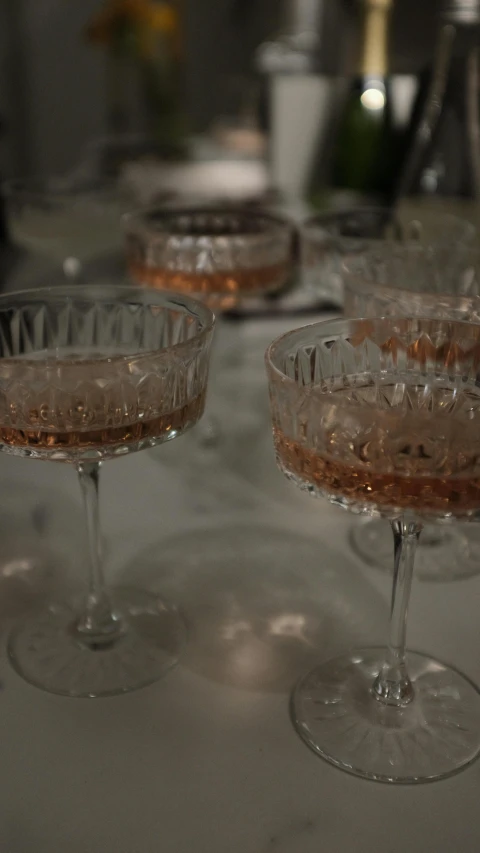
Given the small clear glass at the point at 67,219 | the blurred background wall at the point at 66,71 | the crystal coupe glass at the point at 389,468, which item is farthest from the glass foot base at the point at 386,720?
the blurred background wall at the point at 66,71

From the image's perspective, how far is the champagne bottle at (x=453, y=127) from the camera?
934mm

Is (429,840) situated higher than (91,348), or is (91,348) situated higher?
(91,348)

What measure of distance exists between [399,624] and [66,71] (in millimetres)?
2609

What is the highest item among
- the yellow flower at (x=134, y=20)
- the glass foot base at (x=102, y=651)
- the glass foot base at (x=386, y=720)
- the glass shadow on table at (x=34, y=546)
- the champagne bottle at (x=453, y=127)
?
the yellow flower at (x=134, y=20)

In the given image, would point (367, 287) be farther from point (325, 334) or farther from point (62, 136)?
point (62, 136)

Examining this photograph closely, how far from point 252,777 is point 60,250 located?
0.67 m

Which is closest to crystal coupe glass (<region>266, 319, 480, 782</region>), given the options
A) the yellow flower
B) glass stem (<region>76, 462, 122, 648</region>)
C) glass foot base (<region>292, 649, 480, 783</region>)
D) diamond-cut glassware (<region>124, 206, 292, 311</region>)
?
glass foot base (<region>292, 649, 480, 783</region>)

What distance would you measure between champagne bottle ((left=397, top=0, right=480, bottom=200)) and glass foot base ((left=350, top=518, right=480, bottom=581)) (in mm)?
456

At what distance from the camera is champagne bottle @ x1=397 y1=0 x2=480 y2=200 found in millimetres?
934

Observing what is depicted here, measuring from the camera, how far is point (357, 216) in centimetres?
81

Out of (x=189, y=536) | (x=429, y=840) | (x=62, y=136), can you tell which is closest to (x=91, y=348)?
(x=189, y=536)

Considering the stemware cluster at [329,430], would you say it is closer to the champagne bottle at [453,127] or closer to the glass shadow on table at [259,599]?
the glass shadow on table at [259,599]

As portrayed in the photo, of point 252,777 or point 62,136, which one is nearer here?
point 252,777

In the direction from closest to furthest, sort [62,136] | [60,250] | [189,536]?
[189,536] → [60,250] → [62,136]
